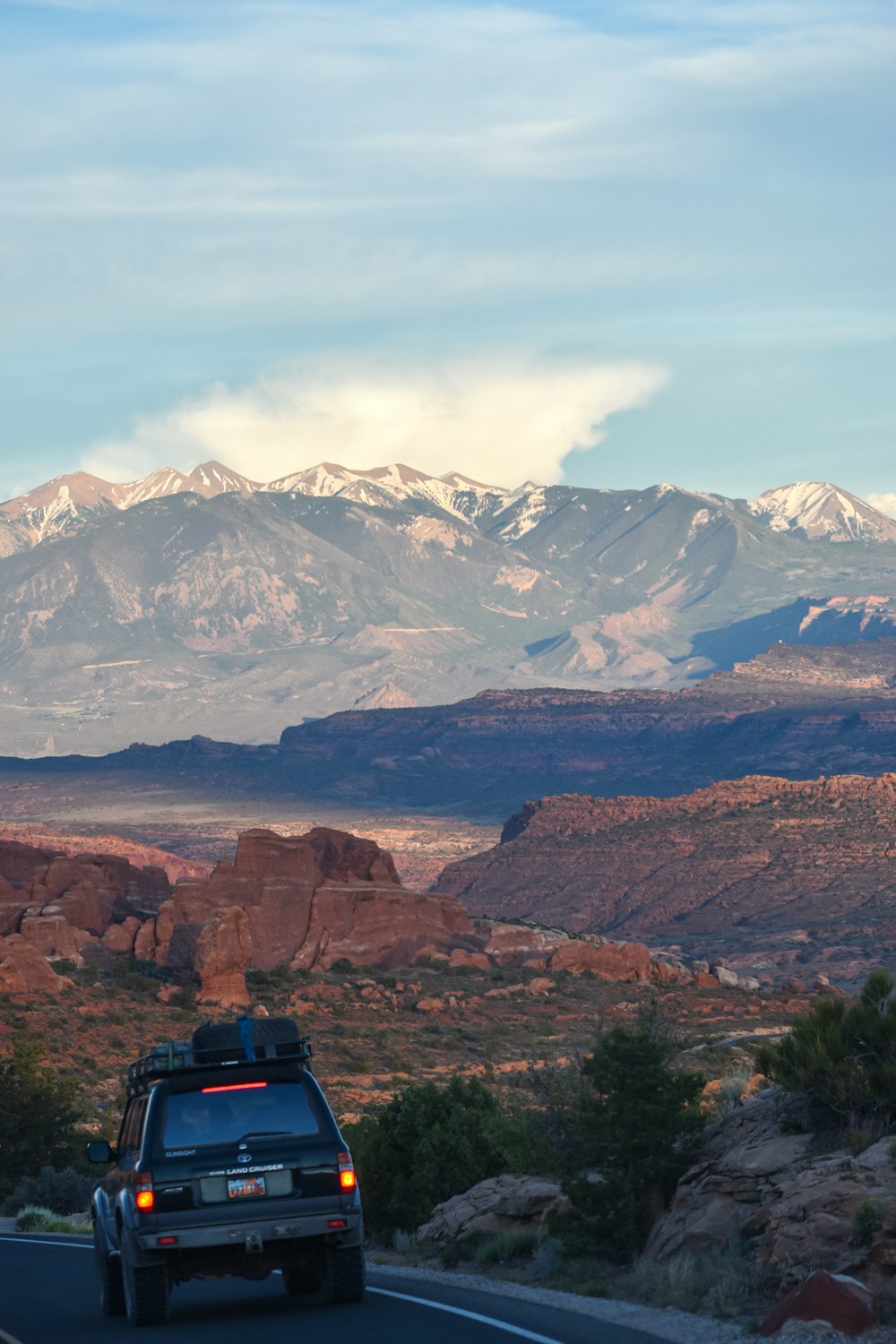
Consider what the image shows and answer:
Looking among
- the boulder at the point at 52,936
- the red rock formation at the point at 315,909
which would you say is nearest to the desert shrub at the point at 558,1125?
the boulder at the point at 52,936

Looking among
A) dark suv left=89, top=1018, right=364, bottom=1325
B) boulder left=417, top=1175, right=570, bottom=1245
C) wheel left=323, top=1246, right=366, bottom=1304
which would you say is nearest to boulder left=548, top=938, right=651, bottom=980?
boulder left=417, top=1175, right=570, bottom=1245

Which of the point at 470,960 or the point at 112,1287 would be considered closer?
the point at 112,1287

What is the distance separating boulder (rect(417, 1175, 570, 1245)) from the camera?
65.8 ft

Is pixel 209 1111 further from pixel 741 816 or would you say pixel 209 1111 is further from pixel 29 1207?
pixel 741 816

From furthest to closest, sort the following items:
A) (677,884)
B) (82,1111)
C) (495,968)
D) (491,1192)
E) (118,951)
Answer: (677,884)
(495,968)
(118,951)
(82,1111)
(491,1192)

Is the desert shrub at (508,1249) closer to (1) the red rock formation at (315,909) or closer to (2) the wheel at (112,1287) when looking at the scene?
(2) the wheel at (112,1287)

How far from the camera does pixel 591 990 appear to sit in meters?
74.8

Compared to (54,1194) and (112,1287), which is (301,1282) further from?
(54,1194)

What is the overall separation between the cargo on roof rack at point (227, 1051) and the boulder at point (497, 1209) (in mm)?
4756

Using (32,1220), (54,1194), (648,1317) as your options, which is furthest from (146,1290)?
(54,1194)

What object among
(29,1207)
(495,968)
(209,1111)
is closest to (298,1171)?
(209,1111)

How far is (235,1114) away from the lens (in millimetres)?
15422

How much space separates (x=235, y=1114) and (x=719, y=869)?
123373 millimetres

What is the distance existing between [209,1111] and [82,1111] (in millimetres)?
23310
